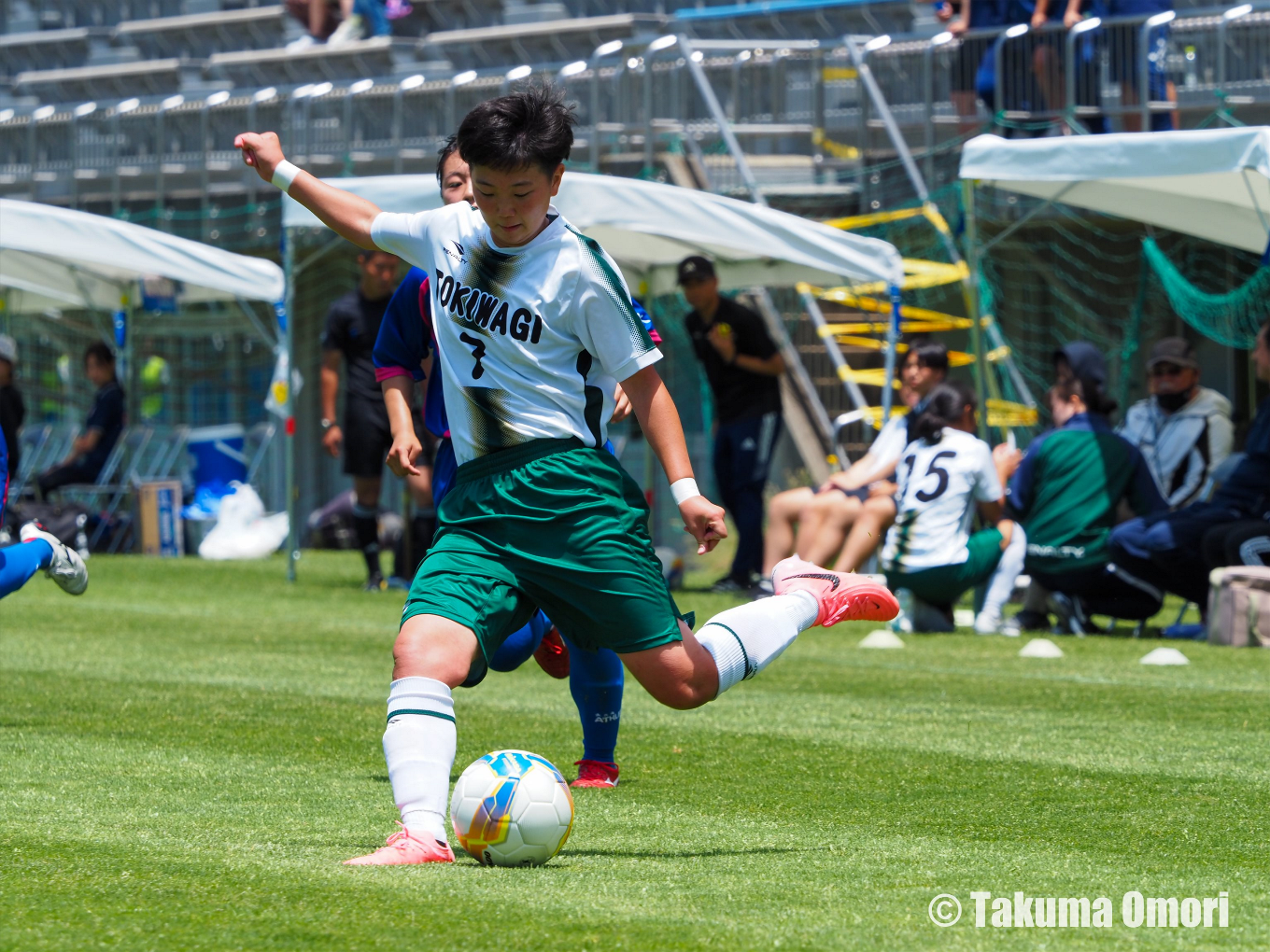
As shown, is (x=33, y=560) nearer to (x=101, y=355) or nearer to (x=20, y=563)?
(x=20, y=563)

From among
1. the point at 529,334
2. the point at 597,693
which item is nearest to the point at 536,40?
the point at 597,693

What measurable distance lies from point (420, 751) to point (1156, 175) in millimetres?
7957

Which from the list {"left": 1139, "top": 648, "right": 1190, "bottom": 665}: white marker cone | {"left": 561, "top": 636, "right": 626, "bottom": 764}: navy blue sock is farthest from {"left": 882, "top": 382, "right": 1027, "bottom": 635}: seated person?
{"left": 561, "top": 636, "right": 626, "bottom": 764}: navy blue sock

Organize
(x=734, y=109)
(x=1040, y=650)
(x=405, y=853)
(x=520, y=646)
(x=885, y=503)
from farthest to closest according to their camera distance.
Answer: (x=734, y=109) < (x=885, y=503) < (x=1040, y=650) < (x=520, y=646) < (x=405, y=853)

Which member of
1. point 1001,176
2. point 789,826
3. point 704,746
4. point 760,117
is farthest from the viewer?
point 760,117

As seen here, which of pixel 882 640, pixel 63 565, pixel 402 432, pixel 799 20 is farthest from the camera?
pixel 799 20

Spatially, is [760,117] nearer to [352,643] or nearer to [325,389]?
[325,389]

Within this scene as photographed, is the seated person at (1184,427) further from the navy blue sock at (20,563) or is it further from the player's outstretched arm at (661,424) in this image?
the player's outstretched arm at (661,424)

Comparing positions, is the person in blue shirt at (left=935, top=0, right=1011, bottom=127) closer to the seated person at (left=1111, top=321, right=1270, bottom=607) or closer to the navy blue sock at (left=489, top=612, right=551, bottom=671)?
the seated person at (left=1111, top=321, right=1270, bottom=607)

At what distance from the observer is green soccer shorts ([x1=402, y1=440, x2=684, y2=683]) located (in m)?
4.45

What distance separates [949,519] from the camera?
10.8m

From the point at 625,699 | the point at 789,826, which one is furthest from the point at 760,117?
the point at 789,826

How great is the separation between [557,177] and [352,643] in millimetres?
6025

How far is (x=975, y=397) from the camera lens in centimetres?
1179
